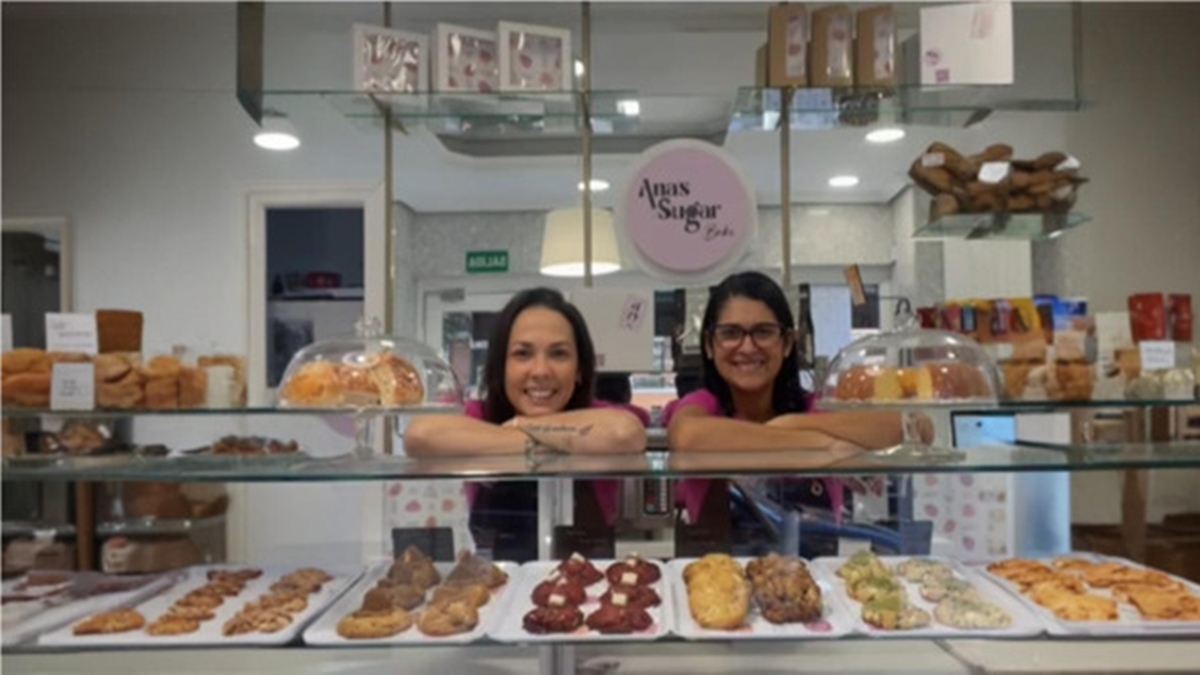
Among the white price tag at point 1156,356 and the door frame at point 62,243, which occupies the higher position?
the door frame at point 62,243

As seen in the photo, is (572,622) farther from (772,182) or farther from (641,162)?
(772,182)

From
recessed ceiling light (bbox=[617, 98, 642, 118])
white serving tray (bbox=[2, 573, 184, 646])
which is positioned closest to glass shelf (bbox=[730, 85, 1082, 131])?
recessed ceiling light (bbox=[617, 98, 642, 118])

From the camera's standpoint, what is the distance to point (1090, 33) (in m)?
3.47

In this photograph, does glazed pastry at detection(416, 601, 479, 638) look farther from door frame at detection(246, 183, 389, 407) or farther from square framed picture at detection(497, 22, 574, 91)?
door frame at detection(246, 183, 389, 407)

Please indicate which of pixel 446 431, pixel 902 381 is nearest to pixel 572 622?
pixel 446 431

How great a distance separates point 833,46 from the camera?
2.38 meters

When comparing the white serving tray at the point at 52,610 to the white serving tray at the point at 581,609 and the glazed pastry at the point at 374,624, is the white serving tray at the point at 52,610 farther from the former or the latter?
the white serving tray at the point at 581,609

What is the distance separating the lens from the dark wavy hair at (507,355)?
199 cm

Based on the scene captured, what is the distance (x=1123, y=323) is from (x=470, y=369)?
233cm

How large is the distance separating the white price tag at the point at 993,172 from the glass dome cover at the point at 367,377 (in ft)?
6.58

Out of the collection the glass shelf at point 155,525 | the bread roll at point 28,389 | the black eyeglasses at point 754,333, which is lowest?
the glass shelf at point 155,525

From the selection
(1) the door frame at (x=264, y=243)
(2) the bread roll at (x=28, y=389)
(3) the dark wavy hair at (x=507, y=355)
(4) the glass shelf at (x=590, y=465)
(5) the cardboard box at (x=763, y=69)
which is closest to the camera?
(4) the glass shelf at (x=590, y=465)

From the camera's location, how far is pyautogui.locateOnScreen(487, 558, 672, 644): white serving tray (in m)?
1.22

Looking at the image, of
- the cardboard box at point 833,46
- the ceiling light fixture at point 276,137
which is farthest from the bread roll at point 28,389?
the ceiling light fixture at point 276,137
